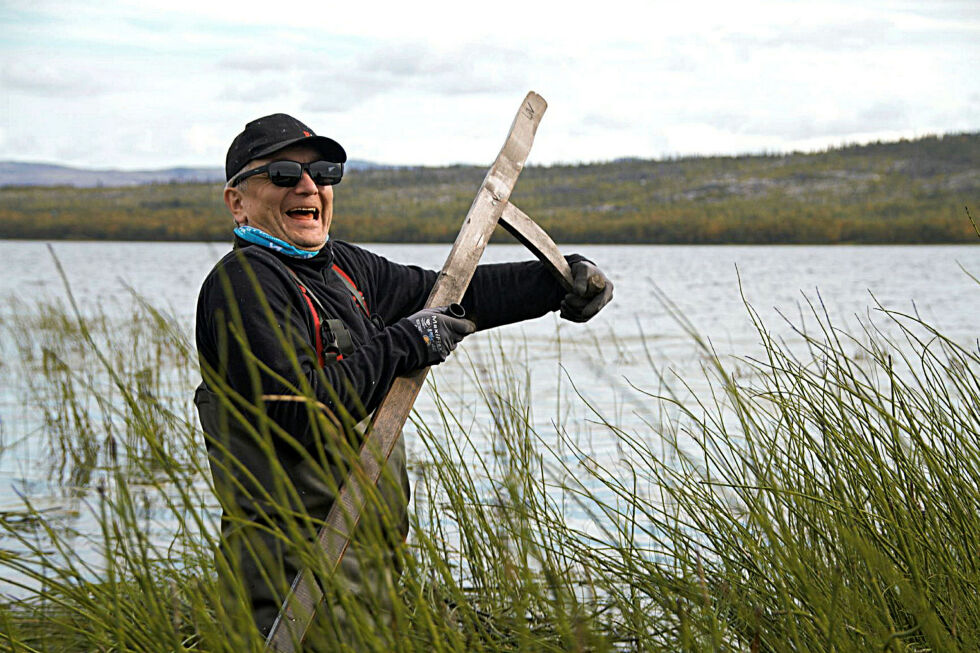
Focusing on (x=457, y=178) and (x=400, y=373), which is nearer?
(x=400, y=373)

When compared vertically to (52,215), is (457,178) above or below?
above

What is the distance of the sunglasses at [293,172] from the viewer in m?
2.91

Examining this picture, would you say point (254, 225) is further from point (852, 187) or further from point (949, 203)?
point (852, 187)

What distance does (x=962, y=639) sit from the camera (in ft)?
7.23

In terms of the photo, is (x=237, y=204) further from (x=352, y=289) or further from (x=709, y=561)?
(x=709, y=561)

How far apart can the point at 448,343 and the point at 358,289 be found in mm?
552

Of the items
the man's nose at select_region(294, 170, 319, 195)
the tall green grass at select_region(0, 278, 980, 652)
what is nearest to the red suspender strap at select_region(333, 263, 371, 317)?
the man's nose at select_region(294, 170, 319, 195)

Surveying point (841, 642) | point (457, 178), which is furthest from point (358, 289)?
point (457, 178)

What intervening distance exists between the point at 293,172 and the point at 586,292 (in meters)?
0.98

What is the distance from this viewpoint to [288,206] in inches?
115

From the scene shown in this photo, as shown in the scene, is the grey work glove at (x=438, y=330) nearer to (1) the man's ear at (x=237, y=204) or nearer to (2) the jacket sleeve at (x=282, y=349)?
(2) the jacket sleeve at (x=282, y=349)

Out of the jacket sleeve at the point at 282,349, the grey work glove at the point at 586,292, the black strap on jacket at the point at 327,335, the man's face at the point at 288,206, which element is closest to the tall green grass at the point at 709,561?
Answer: the jacket sleeve at the point at 282,349

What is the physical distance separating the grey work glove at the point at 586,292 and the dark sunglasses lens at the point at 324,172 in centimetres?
81

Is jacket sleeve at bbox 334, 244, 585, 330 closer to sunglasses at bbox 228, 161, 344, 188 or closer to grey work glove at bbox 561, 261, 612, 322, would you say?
grey work glove at bbox 561, 261, 612, 322
